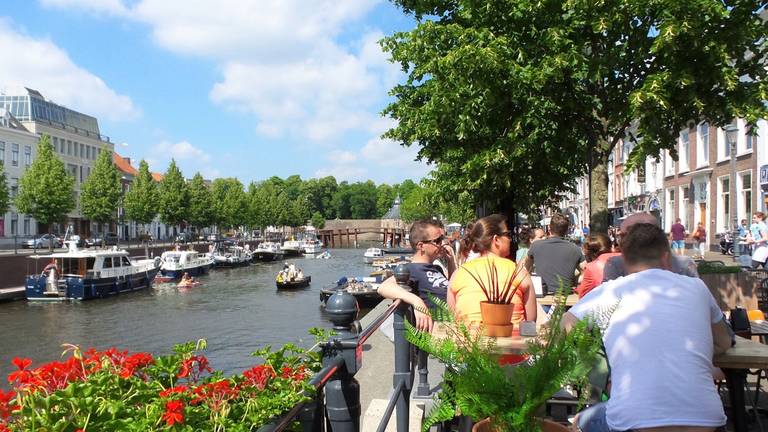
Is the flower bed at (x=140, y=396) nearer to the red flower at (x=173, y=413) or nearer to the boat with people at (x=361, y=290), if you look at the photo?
the red flower at (x=173, y=413)

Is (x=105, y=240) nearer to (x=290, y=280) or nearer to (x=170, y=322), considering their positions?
(x=290, y=280)

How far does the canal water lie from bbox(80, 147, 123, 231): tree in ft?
43.1

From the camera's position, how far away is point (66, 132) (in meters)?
70.4

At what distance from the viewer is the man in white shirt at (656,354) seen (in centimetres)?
256

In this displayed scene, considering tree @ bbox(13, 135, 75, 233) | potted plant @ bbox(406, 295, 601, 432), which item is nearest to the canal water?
tree @ bbox(13, 135, 75, 233)

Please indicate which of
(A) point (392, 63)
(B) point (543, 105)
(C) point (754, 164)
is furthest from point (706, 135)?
(B) point (543, 105)

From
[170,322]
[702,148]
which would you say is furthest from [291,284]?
[702,148]

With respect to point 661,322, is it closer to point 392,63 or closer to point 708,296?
point 708,296

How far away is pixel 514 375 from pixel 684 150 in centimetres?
3231

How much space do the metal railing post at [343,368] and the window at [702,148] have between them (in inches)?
1150

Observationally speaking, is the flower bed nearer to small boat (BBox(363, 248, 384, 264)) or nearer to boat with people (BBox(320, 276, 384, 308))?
boat with people (BBox(320, 276, 384, 308))

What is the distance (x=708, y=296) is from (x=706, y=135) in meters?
28.8

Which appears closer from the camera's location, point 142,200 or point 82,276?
point 82,276

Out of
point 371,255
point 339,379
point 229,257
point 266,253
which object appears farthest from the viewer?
point 266,253
